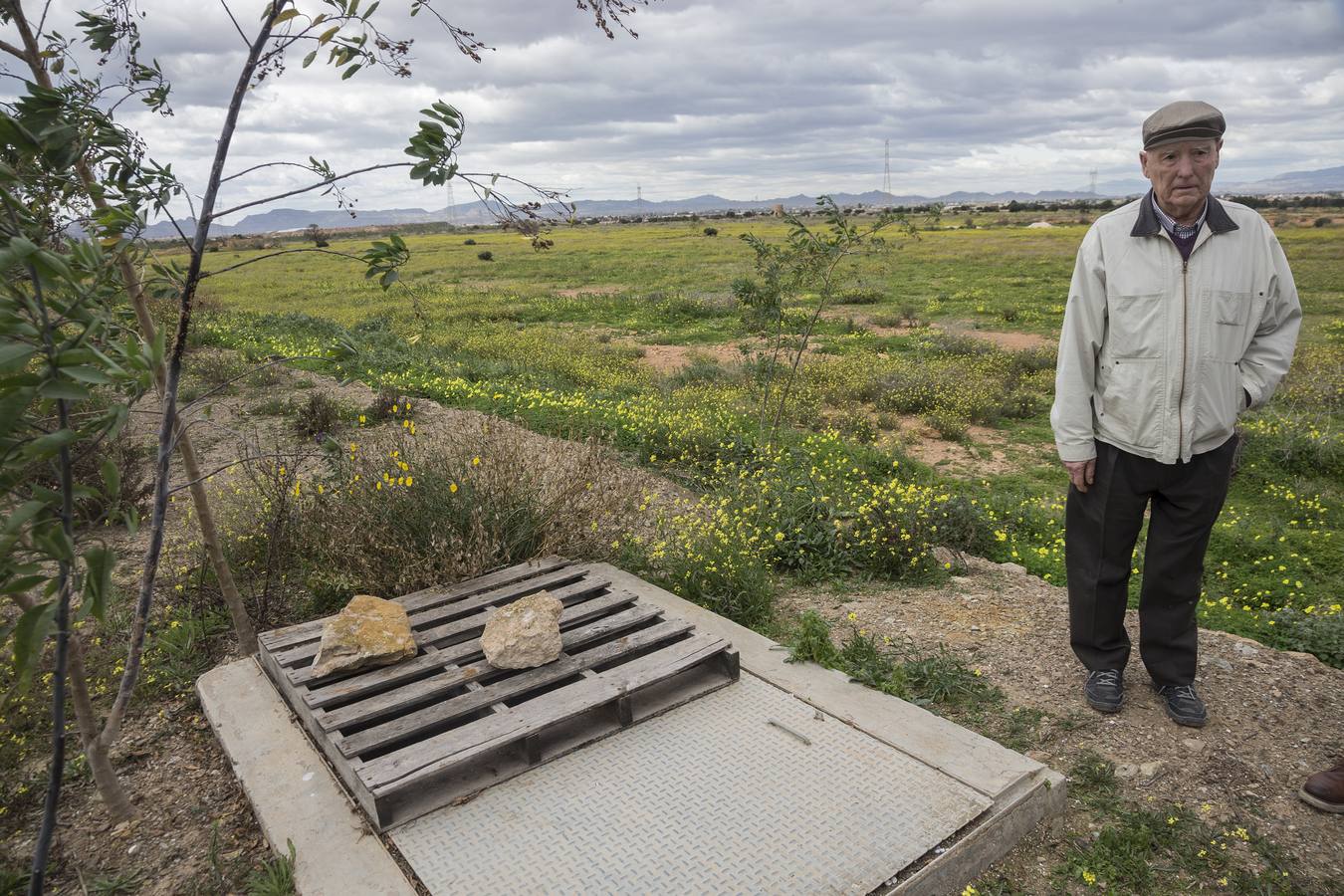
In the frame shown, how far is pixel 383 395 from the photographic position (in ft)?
30.8

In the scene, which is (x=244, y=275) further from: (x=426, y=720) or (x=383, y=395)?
(x=426, y=720)

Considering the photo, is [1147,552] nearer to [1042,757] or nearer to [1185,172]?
[1042,757]

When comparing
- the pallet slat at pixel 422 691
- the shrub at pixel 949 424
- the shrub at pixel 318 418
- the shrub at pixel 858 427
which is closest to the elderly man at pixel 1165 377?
the pallet slat at pixel 422 691

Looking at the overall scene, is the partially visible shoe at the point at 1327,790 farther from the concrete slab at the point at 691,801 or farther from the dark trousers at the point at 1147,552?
the concrete slab at the point at 691,801

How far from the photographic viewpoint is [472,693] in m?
3.21

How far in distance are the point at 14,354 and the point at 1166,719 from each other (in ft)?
13.1

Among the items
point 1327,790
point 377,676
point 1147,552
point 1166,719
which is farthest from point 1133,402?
point 377,676

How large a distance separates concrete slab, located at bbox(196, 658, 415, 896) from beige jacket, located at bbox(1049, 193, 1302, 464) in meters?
3.07

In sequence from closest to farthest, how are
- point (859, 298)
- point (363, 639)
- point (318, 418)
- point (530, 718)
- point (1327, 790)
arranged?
1. point (1327, 790)
2. point (530, 718)
3. point (363, 639)
4. point (318, 418)
5. point (859, 298)

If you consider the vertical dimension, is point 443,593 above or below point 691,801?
above

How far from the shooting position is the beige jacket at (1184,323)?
310 centimetres

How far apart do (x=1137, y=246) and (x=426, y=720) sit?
3.28 meters

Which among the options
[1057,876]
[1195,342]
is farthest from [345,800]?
[1195,342]

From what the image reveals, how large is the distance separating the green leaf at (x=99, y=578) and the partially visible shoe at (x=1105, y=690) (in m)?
3.58
